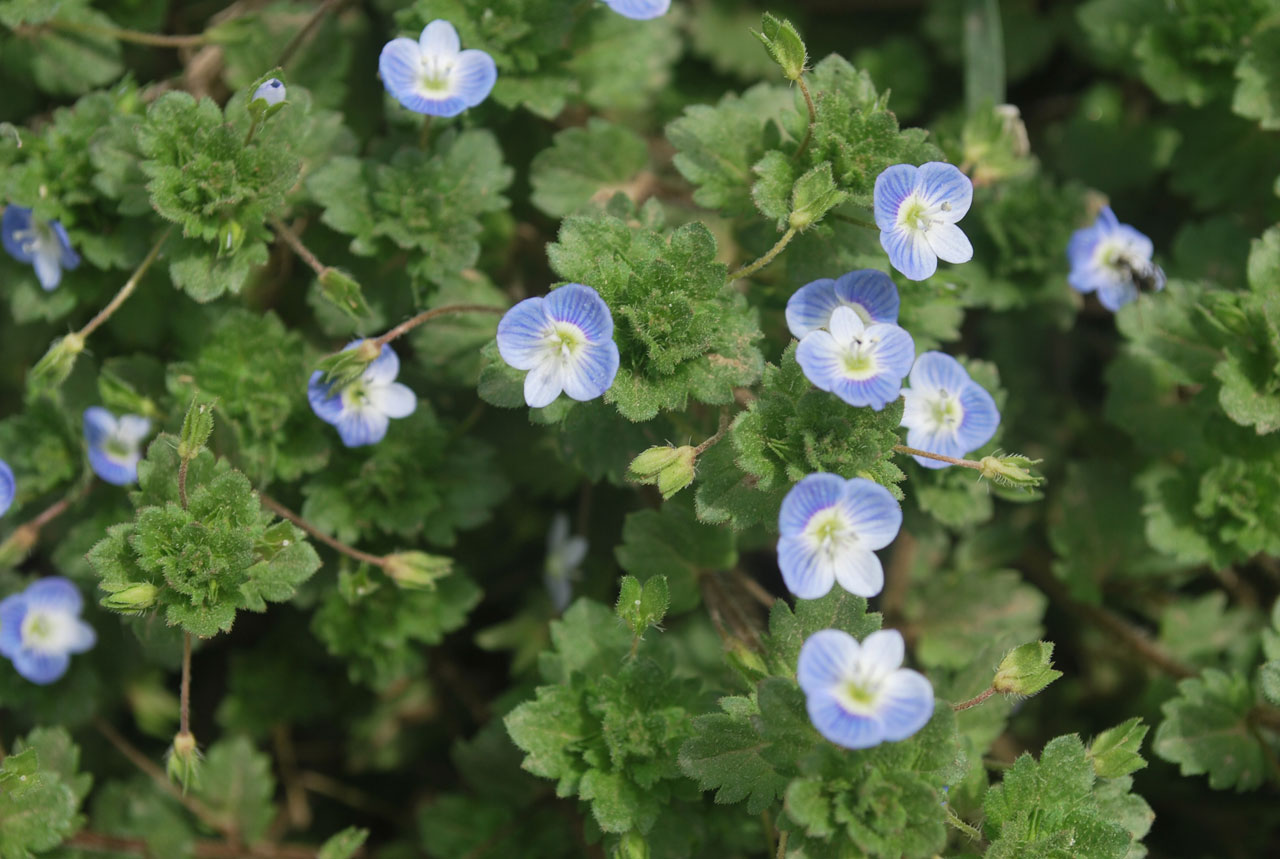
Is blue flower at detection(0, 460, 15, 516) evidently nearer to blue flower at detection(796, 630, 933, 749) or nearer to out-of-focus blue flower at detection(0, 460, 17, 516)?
out-of-focus blue flower at detection(0, 460, 17, 516)

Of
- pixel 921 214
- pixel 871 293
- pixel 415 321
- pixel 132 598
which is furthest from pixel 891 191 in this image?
pixel 132 598

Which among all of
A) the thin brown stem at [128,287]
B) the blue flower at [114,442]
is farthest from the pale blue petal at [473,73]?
the blue flower at [114,442]

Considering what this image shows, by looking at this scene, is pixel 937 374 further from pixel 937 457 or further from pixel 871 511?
pixel 871 511

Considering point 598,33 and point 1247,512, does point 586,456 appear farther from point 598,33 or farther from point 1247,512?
point 1247,512

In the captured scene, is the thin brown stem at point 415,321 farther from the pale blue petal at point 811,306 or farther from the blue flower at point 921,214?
the blue flower at point 921,214

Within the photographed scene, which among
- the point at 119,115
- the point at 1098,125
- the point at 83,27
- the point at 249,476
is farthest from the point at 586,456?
the point at 1098,125
